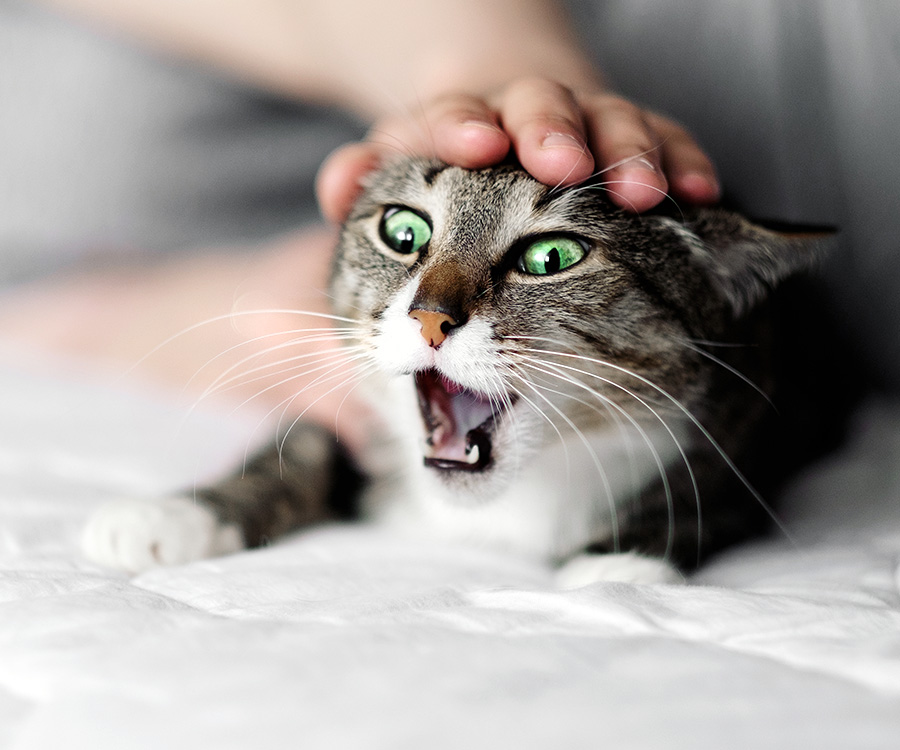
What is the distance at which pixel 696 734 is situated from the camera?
19.6 inches

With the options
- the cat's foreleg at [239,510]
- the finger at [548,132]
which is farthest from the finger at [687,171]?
the cat's foreleg at [239,510]

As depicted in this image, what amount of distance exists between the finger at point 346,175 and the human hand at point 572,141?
0.17 metres

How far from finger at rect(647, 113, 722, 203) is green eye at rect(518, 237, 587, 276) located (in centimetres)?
17

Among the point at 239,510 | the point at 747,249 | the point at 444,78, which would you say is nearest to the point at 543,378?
the point at 747,249

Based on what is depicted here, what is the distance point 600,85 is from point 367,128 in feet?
2.94

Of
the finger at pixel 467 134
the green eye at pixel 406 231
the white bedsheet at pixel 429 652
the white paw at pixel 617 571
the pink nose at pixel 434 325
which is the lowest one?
the white paw at pixel 617 571

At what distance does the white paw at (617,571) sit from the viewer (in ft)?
3.06

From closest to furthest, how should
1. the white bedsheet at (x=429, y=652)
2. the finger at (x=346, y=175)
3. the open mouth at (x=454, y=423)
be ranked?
the white bedsheet at (x=429, y=652)
the open mouth at (x=454, y=423)
the finger at (x=346, y=175)

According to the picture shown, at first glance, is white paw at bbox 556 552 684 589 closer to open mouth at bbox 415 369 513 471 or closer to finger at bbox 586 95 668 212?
open mouth at bbox 415 369 513 471

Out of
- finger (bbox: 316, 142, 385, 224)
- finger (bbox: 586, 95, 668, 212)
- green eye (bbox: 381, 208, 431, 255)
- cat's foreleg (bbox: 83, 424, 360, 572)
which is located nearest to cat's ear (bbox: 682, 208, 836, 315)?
finger (bbox: 586, 95, 668, 212)

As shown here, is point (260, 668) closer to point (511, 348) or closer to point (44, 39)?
point (511, 348)

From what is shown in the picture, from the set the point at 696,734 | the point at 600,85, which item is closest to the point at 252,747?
the point at 696,734

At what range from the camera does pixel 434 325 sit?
0.87 meters

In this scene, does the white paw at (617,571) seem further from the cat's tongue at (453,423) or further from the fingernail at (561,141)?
the fingernail at (561,141)
